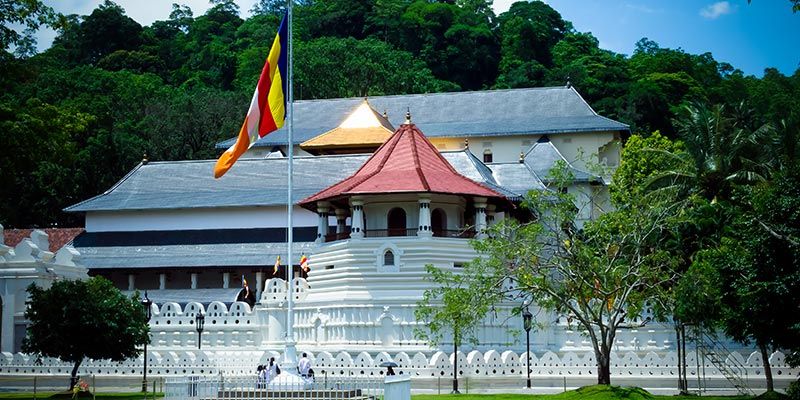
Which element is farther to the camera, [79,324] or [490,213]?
[490,213]

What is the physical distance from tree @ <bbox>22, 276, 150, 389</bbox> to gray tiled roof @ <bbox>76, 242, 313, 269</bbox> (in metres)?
15.1

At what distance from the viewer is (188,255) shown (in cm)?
5200

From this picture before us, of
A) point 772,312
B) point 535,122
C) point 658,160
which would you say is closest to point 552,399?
point 772,312

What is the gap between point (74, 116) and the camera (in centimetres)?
3183

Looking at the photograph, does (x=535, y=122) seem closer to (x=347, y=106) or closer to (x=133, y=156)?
(x=347, y=106)

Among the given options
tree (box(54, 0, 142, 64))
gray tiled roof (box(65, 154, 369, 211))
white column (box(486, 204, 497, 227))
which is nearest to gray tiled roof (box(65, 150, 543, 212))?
gray tiled roof (box(65, 154, 369, 211))

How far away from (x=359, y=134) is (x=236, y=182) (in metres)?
7.66

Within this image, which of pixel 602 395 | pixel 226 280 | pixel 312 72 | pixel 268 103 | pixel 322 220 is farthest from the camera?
pixel 312 72

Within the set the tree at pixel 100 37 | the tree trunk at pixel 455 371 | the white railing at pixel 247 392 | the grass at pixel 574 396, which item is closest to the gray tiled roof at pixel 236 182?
the tree trunk at pixel 455 371

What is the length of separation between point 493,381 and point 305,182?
22567 millimetres

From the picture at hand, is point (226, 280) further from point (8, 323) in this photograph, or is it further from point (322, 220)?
point (8, 323)

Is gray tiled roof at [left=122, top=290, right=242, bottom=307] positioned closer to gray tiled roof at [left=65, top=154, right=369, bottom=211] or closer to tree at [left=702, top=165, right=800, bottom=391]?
gray tiled roof at [left=65, top=154, right=369, bottom=211]

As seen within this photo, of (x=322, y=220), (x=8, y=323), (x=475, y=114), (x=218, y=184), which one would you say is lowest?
(x=8, y=323)

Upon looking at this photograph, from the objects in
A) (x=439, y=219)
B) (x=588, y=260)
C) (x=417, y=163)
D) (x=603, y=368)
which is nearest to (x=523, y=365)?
(x=588, y=260)
